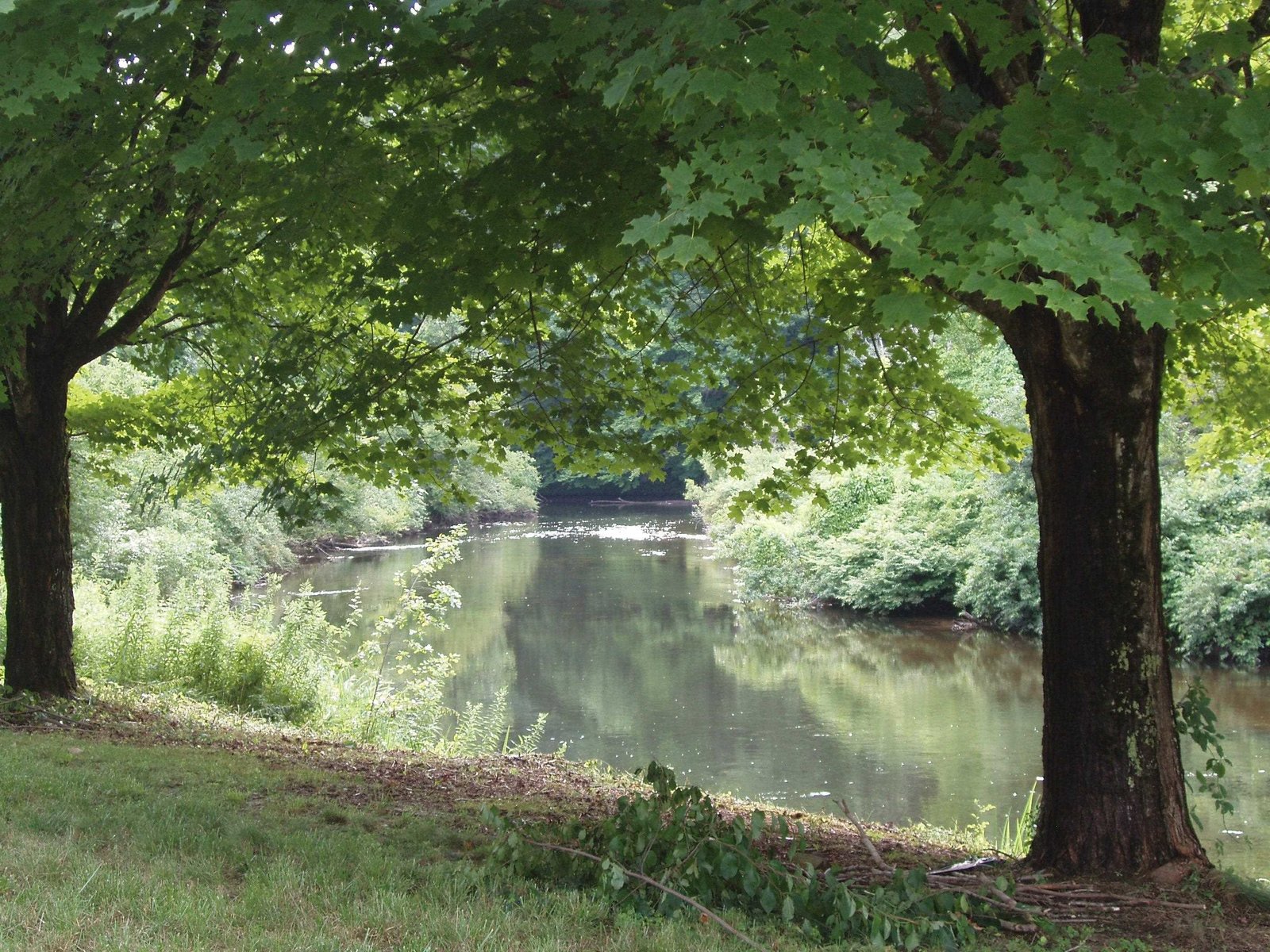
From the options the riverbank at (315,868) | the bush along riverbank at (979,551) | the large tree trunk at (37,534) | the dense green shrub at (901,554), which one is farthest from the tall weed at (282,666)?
the dense green shrub at (901,554)

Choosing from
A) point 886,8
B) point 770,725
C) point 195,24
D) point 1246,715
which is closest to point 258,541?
point 770,725

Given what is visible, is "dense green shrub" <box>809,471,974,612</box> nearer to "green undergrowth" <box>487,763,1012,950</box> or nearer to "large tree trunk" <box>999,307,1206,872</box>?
"large tree trunk" <box>999,307,1206,872</box>

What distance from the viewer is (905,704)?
16734mm

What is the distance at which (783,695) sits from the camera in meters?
17.3

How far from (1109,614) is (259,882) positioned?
391 cm

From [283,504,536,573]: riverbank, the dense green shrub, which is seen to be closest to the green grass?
the dense green shrub

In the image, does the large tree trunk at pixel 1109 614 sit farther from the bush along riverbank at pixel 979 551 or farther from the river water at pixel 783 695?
the bush along riverbank at pixel 979 551

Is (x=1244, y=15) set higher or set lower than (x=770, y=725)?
higher

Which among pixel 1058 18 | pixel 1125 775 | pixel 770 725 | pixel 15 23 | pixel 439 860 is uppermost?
pixel 1058 18

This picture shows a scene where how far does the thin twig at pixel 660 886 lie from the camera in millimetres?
3877

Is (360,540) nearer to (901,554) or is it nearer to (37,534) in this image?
(901,554)

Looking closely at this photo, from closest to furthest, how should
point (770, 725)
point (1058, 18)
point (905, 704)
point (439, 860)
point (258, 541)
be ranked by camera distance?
point (439, 860) < point (1058, 18) < point (770, 725) < point (905, 704) < point (258, 541)

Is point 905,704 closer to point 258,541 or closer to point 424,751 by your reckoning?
point 424,751

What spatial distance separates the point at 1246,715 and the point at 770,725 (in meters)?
6.62
